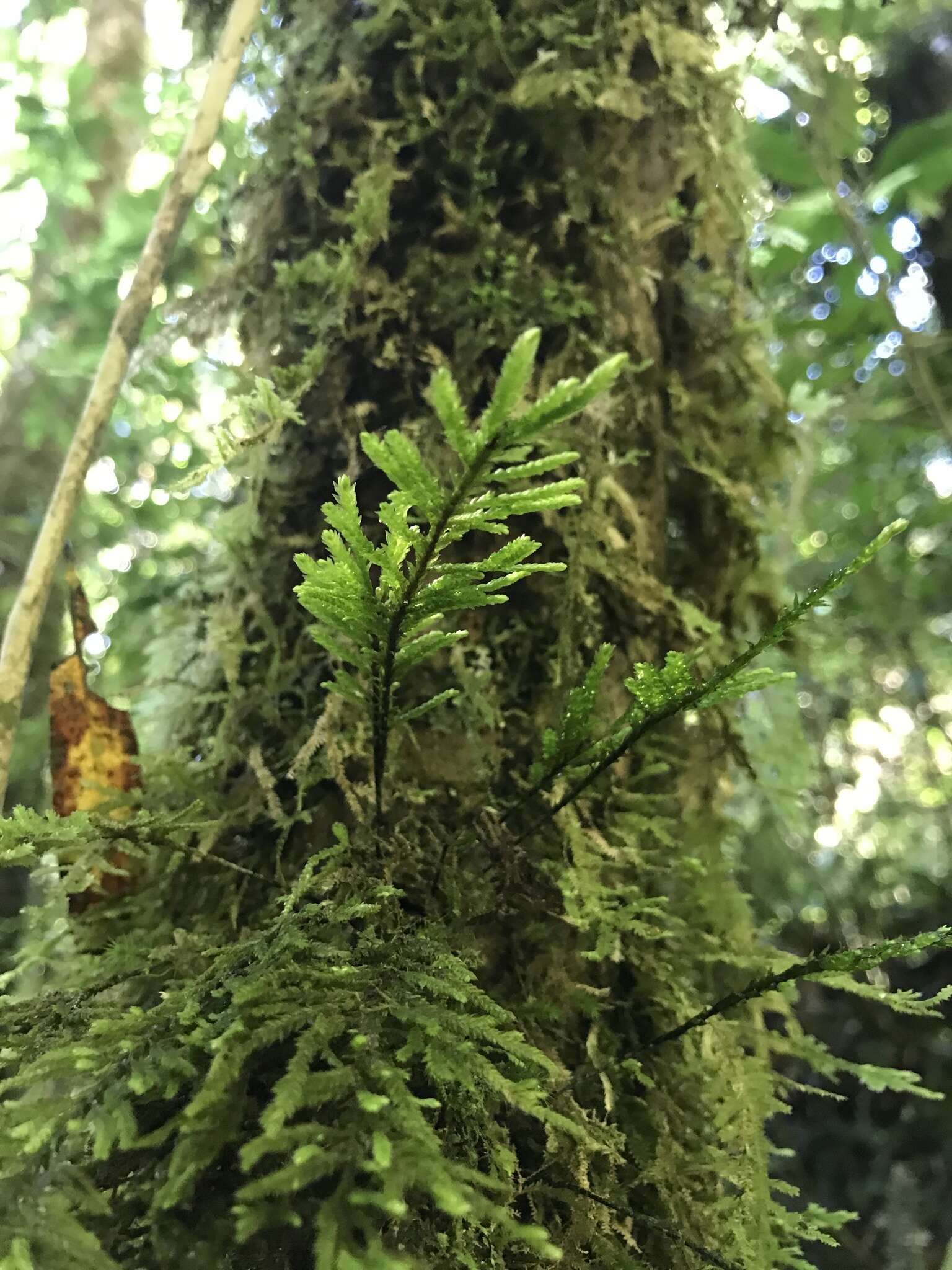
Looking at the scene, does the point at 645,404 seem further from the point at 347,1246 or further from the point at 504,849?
the point at 347,1246

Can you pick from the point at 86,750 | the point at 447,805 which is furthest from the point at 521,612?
the point at 86,750

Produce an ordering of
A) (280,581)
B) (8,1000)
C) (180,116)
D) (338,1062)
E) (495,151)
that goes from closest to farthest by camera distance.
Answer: (338,1062)
(8,1000)
(280,581)
(495,151)
(180,116)

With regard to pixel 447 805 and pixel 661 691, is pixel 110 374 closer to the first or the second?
pixel 447 805

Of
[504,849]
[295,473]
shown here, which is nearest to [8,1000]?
[504,849]

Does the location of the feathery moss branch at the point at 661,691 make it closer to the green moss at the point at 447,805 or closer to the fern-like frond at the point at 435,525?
the green moss at the point at 447,805

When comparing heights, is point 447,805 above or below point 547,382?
below

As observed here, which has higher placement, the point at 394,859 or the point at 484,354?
the point at 484,354

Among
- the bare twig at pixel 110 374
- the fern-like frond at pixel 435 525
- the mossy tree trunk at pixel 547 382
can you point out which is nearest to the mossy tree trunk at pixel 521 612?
the mossy tree trunk at pixel 547 382
